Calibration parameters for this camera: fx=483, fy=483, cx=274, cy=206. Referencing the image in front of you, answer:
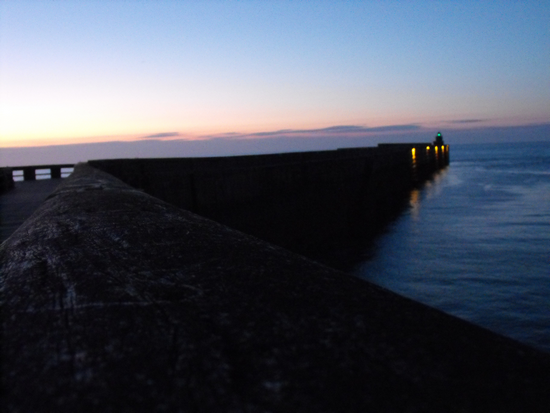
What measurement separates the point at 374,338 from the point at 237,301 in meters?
0.31

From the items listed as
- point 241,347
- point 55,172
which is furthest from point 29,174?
point 241,347

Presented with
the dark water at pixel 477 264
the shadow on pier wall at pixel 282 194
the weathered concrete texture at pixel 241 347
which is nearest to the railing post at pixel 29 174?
the shadow on pier wall at pixel 282 194

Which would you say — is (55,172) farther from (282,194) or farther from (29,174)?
(282,194)

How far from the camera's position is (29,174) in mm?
18156

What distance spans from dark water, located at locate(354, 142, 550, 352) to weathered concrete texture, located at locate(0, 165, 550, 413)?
5.20 meters

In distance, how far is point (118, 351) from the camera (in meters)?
0.86

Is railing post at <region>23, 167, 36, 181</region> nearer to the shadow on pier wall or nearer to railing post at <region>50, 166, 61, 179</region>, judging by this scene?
railing post at <region>50, 166, 61, 179</region>

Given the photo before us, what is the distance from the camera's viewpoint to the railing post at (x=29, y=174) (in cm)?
1792

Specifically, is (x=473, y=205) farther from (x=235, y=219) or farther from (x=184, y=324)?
(x=184, y=324)

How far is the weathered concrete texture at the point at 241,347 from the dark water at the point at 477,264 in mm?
5198

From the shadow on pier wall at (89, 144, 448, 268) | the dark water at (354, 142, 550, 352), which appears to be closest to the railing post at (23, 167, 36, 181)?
the shadow on pier wall at (89, 144, 448, 268)

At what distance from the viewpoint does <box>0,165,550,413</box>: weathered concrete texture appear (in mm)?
734

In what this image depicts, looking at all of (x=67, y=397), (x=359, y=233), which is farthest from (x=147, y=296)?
(x=359, y=233)

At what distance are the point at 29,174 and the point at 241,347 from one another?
64.4 ft
